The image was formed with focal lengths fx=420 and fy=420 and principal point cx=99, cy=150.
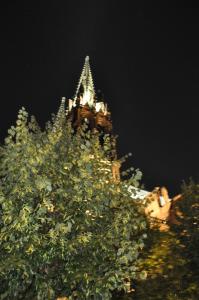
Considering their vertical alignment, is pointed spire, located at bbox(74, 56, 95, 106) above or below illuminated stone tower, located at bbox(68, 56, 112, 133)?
above

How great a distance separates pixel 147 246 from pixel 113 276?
368 centimetres

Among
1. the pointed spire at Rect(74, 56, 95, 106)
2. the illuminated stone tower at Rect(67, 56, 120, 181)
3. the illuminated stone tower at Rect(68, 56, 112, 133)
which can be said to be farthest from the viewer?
the pointed spire at Rect(74, 56, 95, 106)

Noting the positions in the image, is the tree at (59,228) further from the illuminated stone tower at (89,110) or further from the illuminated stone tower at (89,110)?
the illuminated stone tower at (89,110)

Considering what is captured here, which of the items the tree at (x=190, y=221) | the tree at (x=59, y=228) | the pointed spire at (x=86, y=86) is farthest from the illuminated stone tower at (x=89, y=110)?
the tree at (x=59, y=228)

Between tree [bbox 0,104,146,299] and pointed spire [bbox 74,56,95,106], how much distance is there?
284 ft

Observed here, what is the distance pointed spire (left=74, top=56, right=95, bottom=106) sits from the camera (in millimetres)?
104438

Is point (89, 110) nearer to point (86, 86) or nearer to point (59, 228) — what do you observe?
point (86, 86)

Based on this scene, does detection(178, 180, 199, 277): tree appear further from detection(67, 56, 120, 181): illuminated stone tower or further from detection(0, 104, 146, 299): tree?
detection(67, 56, 120, 181): illuminated stone tower

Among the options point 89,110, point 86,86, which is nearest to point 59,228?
point 89,110

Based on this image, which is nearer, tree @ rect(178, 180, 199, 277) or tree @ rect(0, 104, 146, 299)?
tree @ rect(0, 104, 146, 299)

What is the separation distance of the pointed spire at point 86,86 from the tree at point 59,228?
3408 inches

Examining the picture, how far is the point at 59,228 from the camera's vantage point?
15078 mm

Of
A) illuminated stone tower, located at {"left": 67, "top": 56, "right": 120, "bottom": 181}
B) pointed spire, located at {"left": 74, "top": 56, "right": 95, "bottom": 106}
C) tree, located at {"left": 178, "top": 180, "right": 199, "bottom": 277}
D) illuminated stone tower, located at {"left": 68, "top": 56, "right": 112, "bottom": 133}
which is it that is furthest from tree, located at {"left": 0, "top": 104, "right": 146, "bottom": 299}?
pointed spire, located at {"left": 74, "top": 56, "right": 95, "bottom": 106}

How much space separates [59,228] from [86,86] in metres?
97.5
